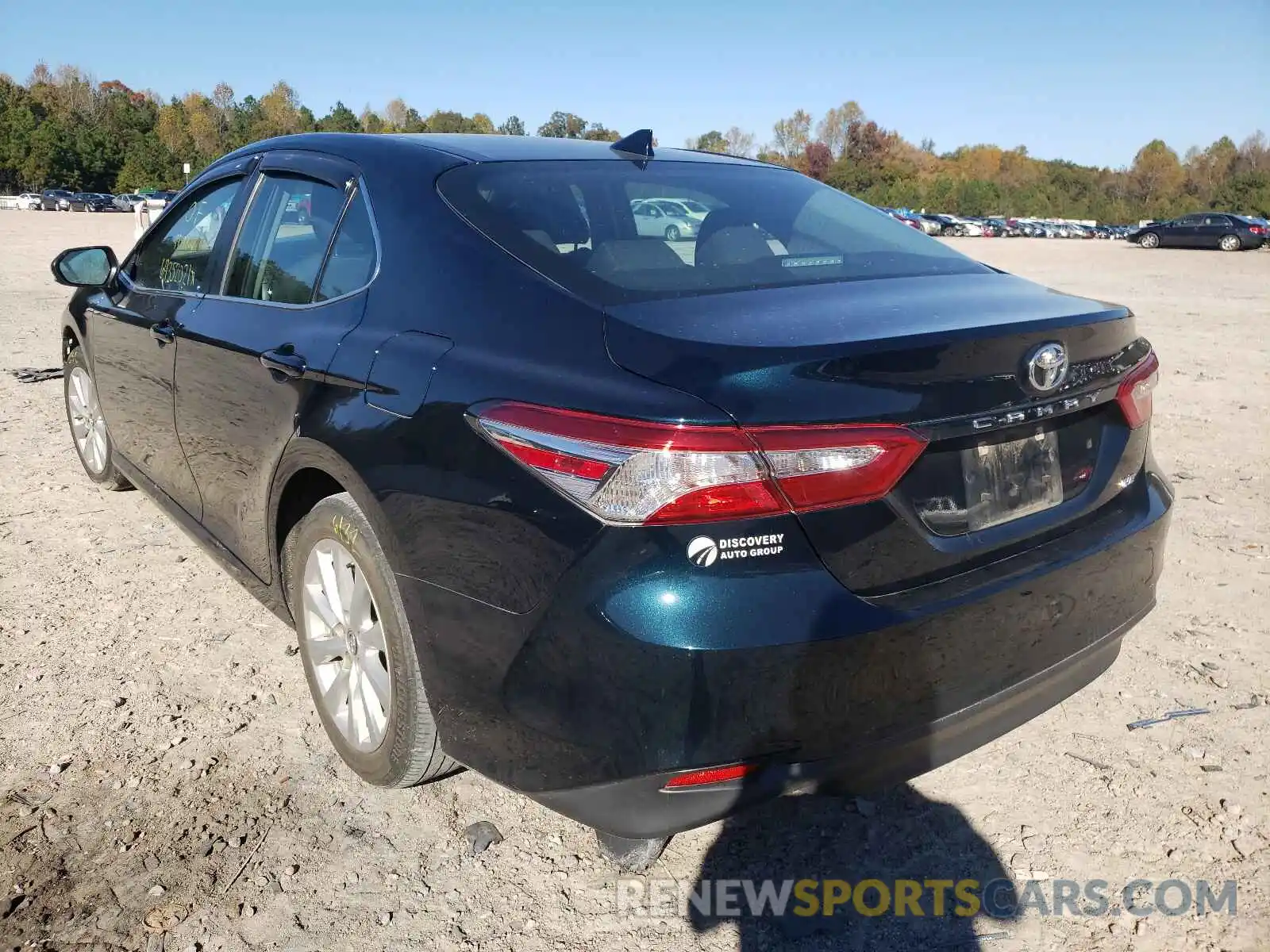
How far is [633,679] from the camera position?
182 centimetres

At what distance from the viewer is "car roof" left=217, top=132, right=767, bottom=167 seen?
282cm

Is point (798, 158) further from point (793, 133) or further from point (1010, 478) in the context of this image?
point (1010, 478)

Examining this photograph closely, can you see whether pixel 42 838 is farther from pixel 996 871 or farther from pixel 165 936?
pixel 996 871

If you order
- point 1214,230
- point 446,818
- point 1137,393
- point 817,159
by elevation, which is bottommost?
point 446,818

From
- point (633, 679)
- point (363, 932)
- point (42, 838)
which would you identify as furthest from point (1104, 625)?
point (42, 838)

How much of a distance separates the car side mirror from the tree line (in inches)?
2954

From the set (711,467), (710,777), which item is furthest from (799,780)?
(711,467)

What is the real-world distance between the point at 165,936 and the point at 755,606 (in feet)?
5.00

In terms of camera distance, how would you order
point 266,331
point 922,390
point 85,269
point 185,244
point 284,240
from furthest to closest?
point 85,269 < point 185,244 < point 284,240 < point 266,331 < point 922,390

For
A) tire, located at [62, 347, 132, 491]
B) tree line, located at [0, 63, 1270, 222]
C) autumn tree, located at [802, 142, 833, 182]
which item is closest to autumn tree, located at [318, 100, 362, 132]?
tree line, located at [0, 63, 1270, 222]

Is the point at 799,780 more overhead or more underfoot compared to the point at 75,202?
more overhead

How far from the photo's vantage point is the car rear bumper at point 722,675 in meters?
1.80

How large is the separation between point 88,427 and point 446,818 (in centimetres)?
365

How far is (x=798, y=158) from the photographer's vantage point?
390ft
